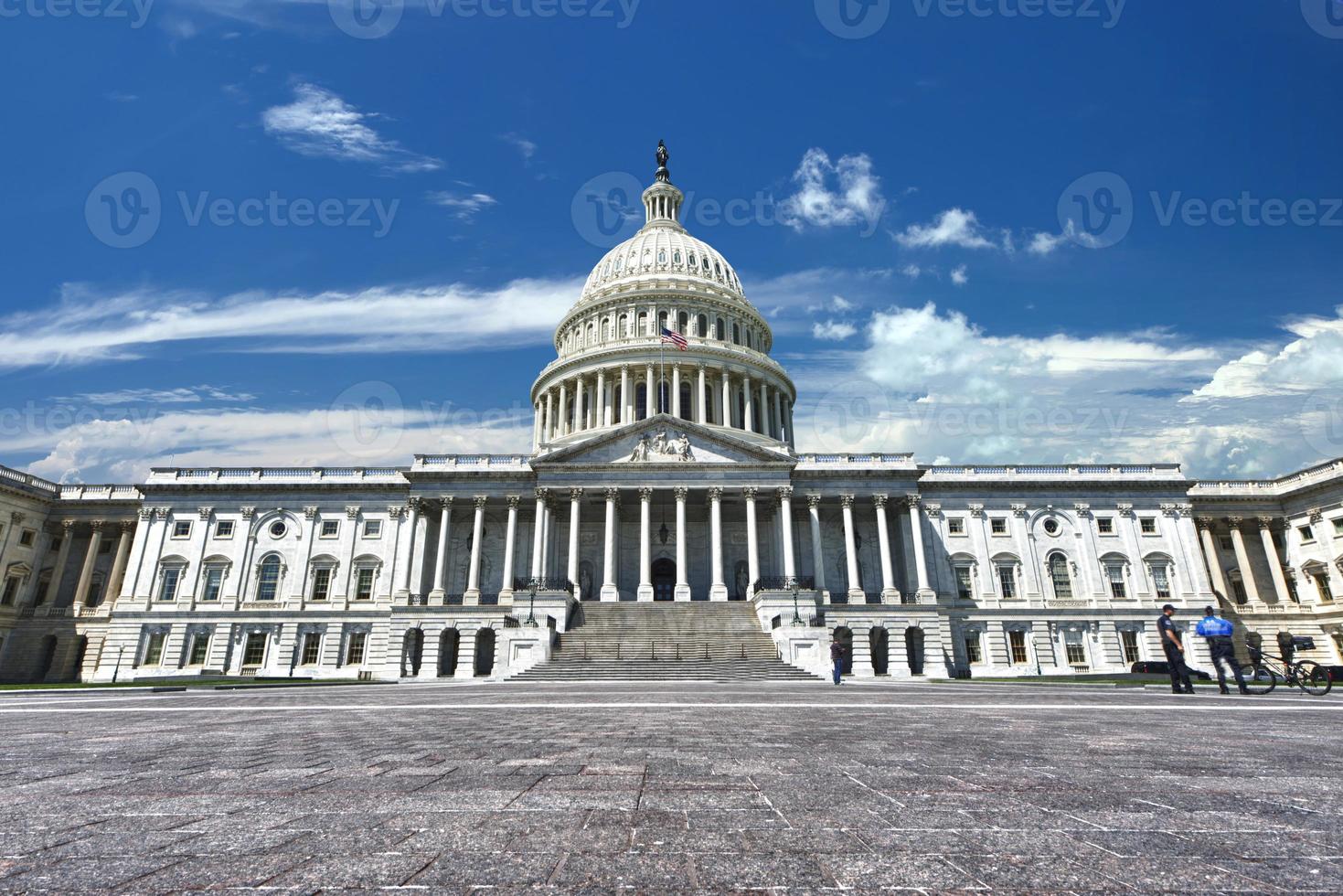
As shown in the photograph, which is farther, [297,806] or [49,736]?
[49,736]

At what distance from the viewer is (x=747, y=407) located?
2554 inches

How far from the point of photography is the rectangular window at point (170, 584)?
5100cm

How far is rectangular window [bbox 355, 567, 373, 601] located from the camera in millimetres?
51094

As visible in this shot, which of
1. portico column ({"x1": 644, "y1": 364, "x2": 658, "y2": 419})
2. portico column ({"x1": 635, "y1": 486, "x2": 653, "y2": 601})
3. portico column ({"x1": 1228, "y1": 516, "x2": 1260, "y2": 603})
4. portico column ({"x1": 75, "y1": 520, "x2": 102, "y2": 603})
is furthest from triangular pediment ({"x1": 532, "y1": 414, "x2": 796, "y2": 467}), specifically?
portico column ({"x1": 75, "y1": 520, "x2": 102, "y2": 603})

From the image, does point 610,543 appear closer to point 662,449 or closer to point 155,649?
point 662,449

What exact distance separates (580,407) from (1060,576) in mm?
40787

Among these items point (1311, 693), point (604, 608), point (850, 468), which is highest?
point (850, 468)

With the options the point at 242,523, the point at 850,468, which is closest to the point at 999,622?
the point at 850,468

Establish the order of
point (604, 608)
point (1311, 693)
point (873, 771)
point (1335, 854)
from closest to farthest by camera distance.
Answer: point (1335, 854) < point (873, 771) < point (1311, 693) < point (604, 608)

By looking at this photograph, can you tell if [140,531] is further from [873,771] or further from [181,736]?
[873,771]

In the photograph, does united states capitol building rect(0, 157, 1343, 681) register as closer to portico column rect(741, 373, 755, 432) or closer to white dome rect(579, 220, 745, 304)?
portico column rect(741, 373, 755, 432)

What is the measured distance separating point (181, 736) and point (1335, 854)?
32.6 feet

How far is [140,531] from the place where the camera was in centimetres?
5231

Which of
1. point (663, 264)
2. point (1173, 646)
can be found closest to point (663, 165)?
point (663, 264)
